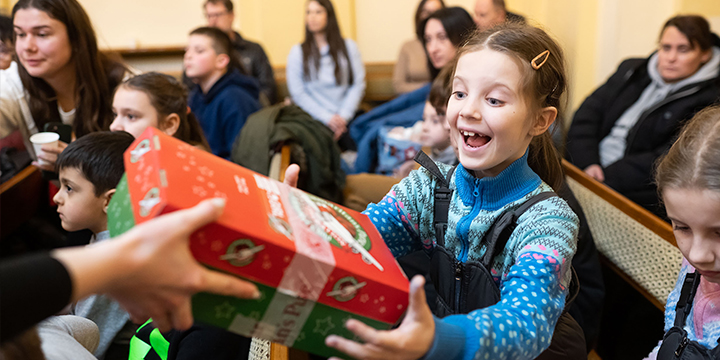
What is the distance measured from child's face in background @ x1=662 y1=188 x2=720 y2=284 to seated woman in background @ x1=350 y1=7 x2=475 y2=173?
7.26 feet

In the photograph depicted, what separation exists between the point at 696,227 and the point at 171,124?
1752 millimetres

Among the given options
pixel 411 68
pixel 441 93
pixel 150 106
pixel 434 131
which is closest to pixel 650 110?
pixel 434 131

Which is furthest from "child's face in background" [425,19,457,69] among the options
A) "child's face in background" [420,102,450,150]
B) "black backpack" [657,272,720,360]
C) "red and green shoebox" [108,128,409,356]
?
"red and green shoebox" [108,128,409,356]

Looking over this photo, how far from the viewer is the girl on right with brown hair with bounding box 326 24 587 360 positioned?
2.83 feet

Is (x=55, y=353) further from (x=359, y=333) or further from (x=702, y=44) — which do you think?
(x=702, y=44)

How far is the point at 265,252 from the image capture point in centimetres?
70

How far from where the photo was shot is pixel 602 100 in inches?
138

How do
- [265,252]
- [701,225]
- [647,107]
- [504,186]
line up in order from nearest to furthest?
[265,252] < [701,225] < [504,186] < [647,107]

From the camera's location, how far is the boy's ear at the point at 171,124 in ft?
6.93

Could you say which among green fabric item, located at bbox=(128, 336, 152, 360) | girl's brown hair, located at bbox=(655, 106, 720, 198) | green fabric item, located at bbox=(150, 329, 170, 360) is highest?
girl's brown hair, located at bbox=(655, 106, 720, 198)

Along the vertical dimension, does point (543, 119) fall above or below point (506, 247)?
above

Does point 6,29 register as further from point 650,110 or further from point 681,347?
point 650,110

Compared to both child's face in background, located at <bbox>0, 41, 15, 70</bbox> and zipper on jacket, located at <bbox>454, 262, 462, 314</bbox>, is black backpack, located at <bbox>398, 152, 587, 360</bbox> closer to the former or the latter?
zipper on jacket, located at <bbox>454, 262, 462, 314</bbox>

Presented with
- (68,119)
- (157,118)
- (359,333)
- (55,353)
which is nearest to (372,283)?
(359,333)
